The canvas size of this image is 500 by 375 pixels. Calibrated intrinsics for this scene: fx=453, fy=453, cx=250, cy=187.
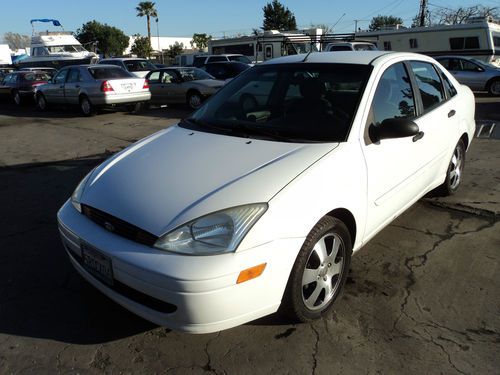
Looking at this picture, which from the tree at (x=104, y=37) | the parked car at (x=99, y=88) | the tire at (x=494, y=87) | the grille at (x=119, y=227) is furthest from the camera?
the tree at (x=104, y=37)

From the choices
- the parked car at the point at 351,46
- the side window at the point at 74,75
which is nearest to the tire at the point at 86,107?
the side window at the point at 74,75

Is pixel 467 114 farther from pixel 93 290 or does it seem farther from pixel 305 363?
pixel 93 290

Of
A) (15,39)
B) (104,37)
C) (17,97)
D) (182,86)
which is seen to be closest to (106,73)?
(182,86)

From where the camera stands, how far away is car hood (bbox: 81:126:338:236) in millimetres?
2476

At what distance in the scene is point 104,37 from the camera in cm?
6756

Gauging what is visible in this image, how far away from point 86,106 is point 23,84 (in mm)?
5686

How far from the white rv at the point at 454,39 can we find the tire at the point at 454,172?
57.4 ft

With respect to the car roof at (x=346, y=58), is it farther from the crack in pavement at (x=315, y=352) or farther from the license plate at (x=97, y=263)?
the license plate at (x=97, y=263)

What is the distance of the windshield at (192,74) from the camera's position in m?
14.0


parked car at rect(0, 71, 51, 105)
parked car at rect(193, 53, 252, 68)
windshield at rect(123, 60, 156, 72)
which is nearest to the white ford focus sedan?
windshield at rect(123, 60, 156, 72)

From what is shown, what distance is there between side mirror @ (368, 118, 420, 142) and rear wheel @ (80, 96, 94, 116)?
11907 millimetres

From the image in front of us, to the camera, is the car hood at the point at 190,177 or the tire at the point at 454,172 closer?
the car hood at the point at 190,177

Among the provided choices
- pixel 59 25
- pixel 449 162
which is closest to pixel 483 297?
pixel 449 162

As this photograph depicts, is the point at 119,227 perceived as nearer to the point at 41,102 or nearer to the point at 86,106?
the point at 86,106
